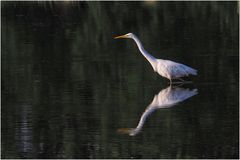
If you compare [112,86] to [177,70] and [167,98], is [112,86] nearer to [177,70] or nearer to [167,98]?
[177,70]

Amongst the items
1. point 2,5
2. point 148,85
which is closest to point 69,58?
point 148,85

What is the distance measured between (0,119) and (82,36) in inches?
365

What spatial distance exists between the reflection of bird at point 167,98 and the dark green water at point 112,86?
8 cm

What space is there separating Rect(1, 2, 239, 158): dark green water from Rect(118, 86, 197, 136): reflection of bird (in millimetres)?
76

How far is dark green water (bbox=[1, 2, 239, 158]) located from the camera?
1036 centimetres

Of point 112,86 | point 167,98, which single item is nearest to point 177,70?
point 112,86

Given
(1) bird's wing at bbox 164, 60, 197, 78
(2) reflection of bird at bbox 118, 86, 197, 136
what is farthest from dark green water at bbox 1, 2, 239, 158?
(1) bird's wing at bbox 164, 60, 197, 78

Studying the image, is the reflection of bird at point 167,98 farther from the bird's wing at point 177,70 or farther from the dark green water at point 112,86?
the bird's wing at point 177,70

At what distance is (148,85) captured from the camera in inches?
549

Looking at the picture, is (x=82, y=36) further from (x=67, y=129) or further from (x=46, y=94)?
(x=67, y=129)

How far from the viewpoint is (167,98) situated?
12945 mm

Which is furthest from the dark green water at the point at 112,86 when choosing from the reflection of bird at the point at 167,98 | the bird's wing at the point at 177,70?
the bird's wing at the point at 177,70

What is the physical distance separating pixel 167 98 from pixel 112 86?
1.26 m

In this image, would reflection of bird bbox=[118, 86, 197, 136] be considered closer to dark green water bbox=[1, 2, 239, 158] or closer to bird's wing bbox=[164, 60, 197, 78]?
dark green water bbox=[1, 2, 239, 158]
